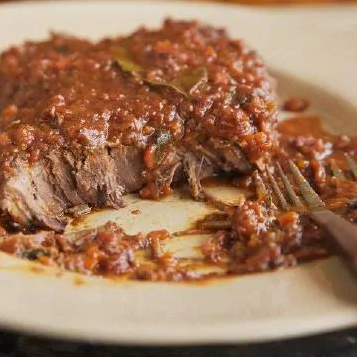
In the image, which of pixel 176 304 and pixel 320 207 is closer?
pixel 176 304

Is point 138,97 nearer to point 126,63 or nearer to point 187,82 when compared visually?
point 187,82

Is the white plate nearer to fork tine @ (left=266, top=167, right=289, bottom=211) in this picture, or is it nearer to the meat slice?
the meat slice

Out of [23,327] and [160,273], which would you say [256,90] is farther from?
[23,327]

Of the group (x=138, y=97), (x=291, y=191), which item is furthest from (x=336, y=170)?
(x=138, y=97)

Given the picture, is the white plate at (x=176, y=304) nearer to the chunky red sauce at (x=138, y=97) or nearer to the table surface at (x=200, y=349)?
the table surface at (x=200, y=349)

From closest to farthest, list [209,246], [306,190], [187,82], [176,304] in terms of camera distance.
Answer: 1. [176,304]
2. [209,246]
3. [306,190]
4. [187,82]

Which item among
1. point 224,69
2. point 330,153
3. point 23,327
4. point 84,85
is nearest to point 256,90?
point 224,69
